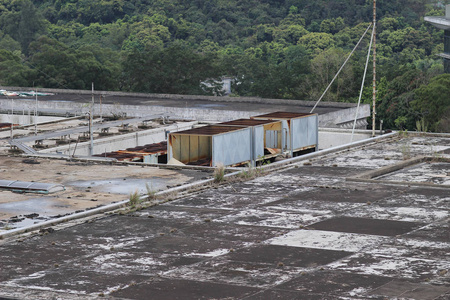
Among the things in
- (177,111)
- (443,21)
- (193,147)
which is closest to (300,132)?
(193,147)

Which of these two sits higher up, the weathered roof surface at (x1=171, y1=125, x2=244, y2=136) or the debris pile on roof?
the weathered roof surface at (x1=171, y1=125, x2=244, y2=136)

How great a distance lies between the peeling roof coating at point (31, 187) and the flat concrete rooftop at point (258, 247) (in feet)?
15.2

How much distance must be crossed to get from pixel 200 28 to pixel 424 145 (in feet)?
413

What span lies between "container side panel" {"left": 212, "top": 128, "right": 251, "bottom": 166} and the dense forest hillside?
93.5 feet

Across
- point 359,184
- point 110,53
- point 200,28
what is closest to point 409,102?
point 359,184

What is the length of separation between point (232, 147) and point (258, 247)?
1717cm

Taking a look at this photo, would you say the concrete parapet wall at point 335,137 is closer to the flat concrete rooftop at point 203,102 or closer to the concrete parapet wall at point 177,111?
the concrete parapet wall at point 177,111

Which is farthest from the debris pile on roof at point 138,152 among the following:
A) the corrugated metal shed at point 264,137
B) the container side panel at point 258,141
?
the container side panel at point 258,141

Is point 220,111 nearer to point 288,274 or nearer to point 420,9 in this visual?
point 288,274

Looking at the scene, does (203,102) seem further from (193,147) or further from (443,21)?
(443,21)

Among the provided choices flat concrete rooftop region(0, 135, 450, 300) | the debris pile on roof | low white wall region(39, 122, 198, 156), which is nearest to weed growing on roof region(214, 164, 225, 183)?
flat concrete rooftop region(0, 135, 450, 300)

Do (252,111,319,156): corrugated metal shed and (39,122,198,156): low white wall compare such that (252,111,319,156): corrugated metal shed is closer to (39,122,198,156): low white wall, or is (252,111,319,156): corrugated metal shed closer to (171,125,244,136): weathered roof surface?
(171,125,244,136): weathered roof surface

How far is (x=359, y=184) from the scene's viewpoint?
3622 cm

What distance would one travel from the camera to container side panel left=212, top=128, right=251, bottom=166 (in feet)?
137
